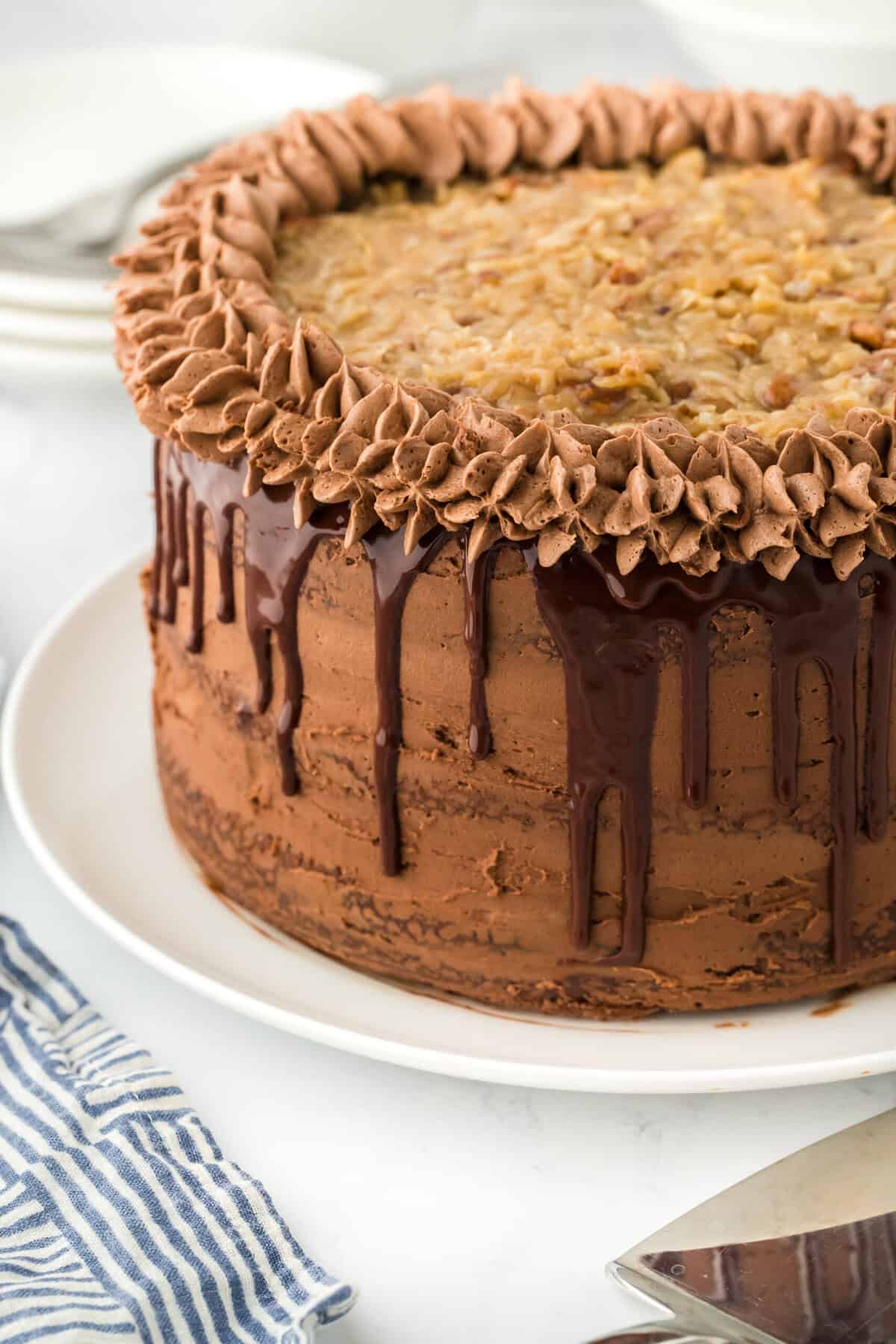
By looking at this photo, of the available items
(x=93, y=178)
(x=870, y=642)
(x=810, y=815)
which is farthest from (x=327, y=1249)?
(x=93, y=178)

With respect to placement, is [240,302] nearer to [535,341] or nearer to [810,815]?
[535,341]

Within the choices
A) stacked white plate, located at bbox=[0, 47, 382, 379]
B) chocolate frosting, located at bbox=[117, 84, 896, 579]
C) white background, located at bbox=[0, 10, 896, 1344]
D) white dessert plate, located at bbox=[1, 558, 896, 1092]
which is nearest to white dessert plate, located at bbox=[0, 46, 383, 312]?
stacked white plate, located at bbox=[0, 47, 382, 379]

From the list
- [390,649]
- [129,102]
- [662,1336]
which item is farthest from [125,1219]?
[129,102]

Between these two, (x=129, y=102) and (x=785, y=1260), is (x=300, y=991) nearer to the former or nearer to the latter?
(x=785, y=1260)

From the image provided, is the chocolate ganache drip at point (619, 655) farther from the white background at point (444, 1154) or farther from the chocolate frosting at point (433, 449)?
the white background at point (444, 1154)

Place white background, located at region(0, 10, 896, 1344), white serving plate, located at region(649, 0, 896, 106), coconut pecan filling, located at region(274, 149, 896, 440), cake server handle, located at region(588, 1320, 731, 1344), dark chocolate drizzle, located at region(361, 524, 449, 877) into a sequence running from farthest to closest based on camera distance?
white serving plate, located at region(649, 0, 896, 106)
coconut pecan filling, located at region(274, 149, 896, 440)
dark chocolate drizzle, located at region(361, 524, 449, 877)
white background, located at region(0, 10, 896, 1344)
cake server handle, located at region(588, 1320, 731, 1344)

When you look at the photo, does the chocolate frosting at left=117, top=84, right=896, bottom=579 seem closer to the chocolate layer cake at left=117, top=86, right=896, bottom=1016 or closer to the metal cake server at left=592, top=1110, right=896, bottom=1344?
the chocolate layer cake at left=117, top=86, right=896, bottom=1016
